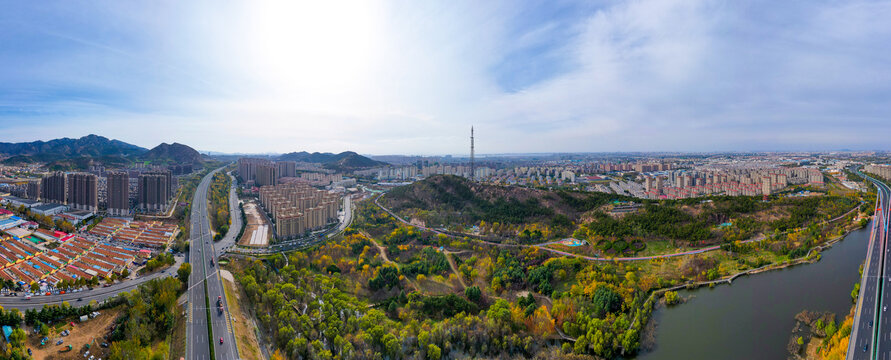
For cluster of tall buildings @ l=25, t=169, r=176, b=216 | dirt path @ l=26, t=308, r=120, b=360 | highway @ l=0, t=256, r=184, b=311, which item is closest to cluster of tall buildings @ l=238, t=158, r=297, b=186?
cluster of tall buildings @ l=25, t=169, r=176, b=216

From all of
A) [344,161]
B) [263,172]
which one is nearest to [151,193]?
[263,172]

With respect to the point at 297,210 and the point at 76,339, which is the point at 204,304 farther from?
the point at 297,210

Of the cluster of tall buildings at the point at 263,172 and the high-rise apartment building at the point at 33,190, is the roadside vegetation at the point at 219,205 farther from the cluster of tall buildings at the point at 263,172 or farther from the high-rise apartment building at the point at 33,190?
the high-rise apartment building at the point at 33,190

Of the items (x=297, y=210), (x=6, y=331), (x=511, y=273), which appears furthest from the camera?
(x=297, y=210)

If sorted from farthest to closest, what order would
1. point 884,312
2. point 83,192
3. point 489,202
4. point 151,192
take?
point 489,202 → point 151,192 → point 83,192 → point 884,312

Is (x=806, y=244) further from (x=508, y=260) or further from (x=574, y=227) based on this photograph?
(x=508, y=260)

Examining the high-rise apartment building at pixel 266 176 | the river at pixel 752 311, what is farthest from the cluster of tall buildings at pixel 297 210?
the river at pixel 752 311

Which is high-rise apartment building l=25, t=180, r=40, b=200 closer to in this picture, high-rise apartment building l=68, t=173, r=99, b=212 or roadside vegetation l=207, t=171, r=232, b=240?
high-rise apartment building l=68, t=173, r=99, b=212
